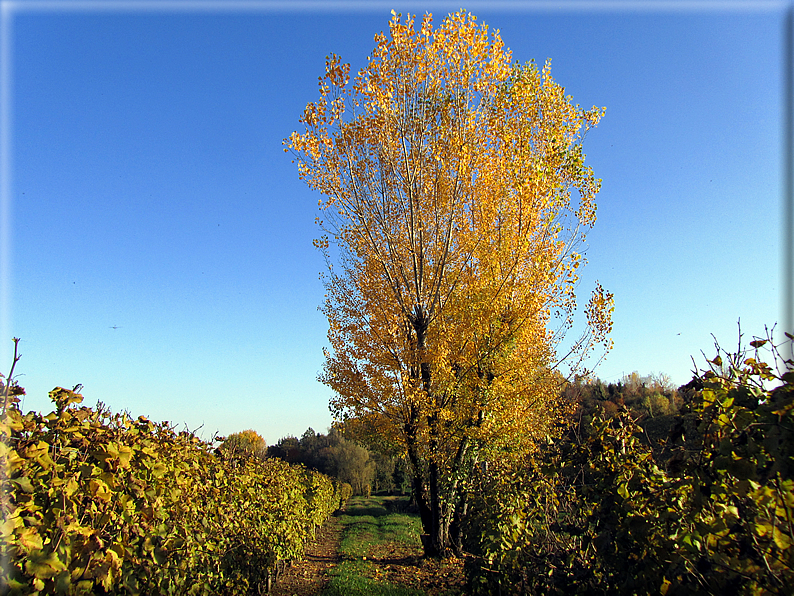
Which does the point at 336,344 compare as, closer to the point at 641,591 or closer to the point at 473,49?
the point at 473,49

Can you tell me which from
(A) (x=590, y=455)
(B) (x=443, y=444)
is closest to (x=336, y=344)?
(B) (x=443, y=444)

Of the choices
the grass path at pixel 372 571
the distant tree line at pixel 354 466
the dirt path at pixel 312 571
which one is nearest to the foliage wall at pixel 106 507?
the grass path at pixel 372 571

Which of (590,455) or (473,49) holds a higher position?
(473,49)

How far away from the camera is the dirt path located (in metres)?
8.28

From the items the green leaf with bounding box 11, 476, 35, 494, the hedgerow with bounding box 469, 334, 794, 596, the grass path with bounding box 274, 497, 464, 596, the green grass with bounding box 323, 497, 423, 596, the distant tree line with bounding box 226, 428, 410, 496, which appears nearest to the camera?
the hedgerow with bounding box 469, 334, 794, 596

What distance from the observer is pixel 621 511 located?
2797 millimetres

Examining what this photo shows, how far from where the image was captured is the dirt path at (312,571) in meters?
8.28

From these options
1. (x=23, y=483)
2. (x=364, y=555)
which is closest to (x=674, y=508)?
(x=23, y=483)

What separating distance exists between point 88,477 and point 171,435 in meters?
1.94

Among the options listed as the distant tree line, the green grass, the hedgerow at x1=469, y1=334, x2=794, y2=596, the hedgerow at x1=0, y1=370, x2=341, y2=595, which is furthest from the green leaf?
the distant tree line

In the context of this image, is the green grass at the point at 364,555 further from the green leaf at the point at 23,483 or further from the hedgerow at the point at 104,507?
the green leaf at the point at 23,483

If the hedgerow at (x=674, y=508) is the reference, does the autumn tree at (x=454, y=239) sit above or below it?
above

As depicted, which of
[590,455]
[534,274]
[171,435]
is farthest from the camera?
[534,274]

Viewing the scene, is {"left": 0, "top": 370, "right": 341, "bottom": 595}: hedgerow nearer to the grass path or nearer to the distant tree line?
the grass path
